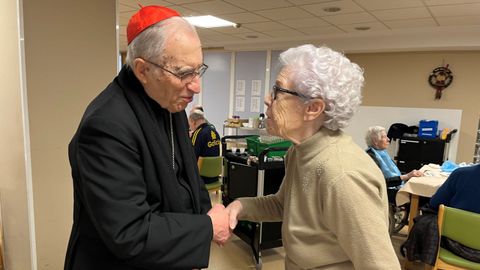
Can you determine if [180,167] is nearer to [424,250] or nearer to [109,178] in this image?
[109,178]

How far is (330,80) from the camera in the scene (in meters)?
1.00

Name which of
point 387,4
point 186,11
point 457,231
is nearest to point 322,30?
point 387,4

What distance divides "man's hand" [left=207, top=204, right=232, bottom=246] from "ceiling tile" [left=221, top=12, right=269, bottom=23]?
4014 millimetres

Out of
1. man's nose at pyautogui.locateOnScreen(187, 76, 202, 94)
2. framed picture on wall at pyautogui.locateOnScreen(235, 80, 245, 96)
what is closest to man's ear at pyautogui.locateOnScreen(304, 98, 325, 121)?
man's nose at pyautogui.locateOnScreen(187, 76, 202, 94)

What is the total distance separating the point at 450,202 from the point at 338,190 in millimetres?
1887

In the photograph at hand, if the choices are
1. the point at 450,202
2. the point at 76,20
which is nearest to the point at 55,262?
the point at 76,20

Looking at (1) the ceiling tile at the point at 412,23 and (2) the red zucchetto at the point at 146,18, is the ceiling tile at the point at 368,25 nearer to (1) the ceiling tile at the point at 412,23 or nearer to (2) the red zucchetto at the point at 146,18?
(1) the ceiling tile at the point at 412,23

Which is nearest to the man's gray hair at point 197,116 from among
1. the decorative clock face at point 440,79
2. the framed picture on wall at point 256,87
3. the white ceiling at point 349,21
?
the white ceiling at point 349,21

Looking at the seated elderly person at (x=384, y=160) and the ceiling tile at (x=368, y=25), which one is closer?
the seated elderly person at (x=384, y=160)

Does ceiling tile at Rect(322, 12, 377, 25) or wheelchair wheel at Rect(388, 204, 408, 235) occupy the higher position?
ceiling tile at Rect(322, 12, 377, 25)

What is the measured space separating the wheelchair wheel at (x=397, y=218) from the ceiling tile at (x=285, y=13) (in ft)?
8.88

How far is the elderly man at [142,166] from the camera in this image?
84cm

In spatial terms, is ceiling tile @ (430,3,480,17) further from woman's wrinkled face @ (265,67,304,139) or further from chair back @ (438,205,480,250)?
woman's wrinkled face @ (265,67,304,139)

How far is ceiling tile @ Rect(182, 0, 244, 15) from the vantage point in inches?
166
